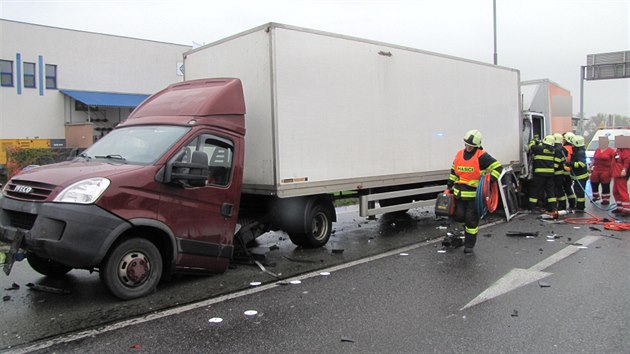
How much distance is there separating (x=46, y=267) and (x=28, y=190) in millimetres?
1346

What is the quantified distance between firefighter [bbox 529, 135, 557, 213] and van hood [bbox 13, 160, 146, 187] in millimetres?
9030

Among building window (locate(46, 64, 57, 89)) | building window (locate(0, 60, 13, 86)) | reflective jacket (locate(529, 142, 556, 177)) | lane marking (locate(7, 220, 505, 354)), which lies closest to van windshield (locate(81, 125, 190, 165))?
lane marking (locate(7, 220, 505, 354))

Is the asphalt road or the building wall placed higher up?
the building wall

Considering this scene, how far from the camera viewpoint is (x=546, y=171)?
10.8 metres

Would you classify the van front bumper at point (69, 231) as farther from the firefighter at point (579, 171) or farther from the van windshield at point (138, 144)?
the firefighter at point (579, 171)

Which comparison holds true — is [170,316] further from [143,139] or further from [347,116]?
[347,116]

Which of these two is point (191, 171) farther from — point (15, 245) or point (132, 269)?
point (15, 245)

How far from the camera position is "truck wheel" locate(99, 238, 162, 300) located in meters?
4.78

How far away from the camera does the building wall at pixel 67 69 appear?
29281mm

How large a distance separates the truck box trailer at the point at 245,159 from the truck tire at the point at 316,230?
3 cm

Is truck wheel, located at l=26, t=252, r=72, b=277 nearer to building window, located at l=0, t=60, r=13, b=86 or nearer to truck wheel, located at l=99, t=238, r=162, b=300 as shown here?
truck wheel, located at l=99, t=238, r=162, b=300

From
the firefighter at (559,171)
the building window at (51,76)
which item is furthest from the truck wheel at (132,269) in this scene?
the building window at (51,76)

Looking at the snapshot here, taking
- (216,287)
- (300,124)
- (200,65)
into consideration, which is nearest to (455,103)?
(300,124)

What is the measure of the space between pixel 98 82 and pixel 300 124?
3005cm
